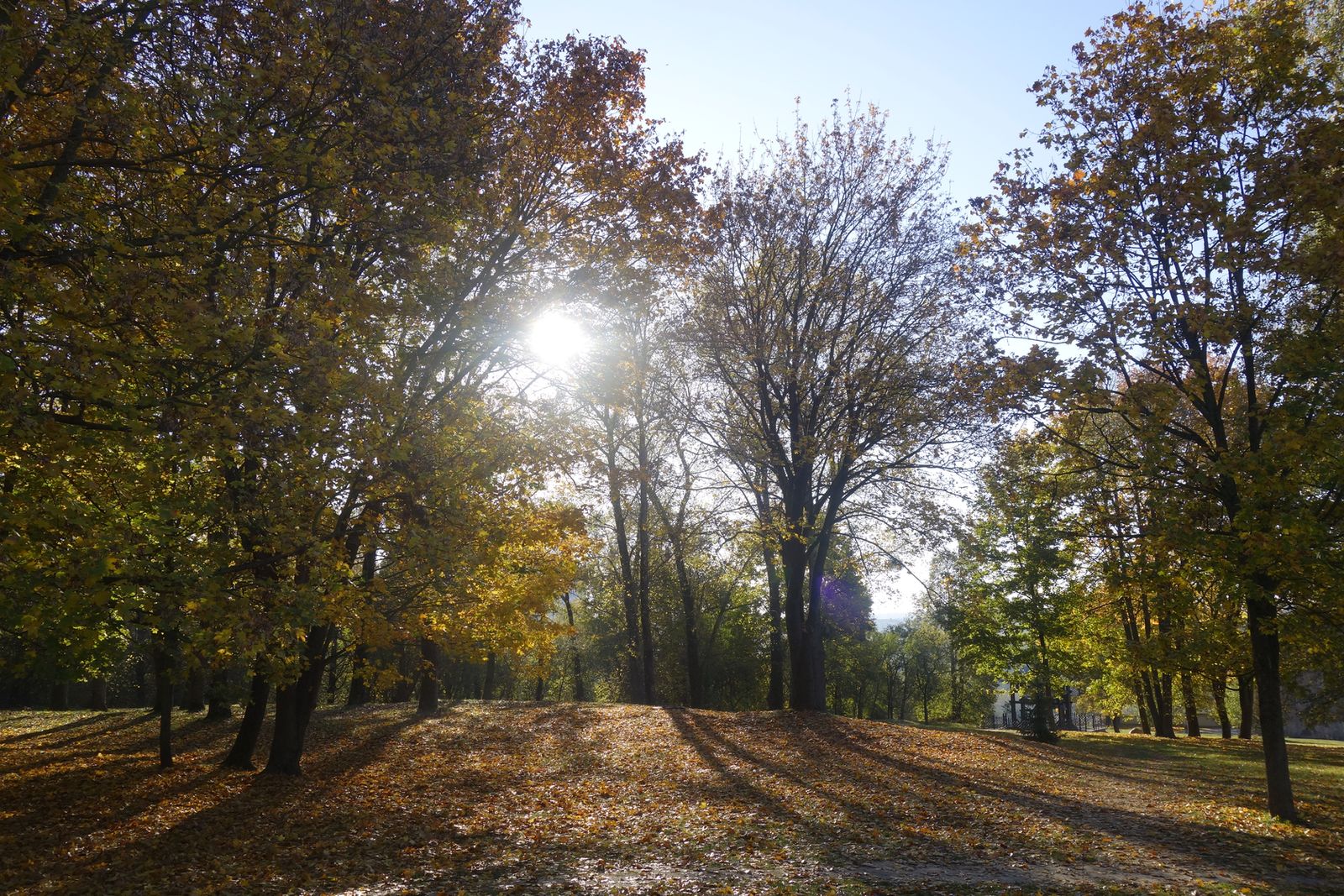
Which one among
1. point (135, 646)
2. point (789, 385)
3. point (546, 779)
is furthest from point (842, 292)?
point (135, 646)

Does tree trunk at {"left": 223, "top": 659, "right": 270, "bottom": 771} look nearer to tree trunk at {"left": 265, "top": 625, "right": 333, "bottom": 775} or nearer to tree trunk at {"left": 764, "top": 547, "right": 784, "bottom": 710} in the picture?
tree trunk at {"left": 265, "top": 625, "right": 333, "bottom": 775}

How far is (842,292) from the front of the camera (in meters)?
21.7

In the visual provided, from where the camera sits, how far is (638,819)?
10781mm

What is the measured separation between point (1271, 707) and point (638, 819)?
30.5ft

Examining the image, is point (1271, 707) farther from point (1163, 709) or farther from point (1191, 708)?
point (1191, 708)

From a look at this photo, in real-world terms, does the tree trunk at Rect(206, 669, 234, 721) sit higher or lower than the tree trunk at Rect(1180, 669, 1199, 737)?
higher

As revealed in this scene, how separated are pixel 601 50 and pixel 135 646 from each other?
12.1m

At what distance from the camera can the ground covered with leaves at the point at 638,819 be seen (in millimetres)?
8195

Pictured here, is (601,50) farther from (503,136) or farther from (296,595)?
(296,595)

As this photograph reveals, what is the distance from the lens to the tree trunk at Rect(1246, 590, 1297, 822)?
1132 cm

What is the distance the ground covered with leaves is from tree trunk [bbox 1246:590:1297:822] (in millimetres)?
424

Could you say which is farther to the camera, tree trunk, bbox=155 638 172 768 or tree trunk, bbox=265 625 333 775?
tree trunk, bbox=265 625 333 775

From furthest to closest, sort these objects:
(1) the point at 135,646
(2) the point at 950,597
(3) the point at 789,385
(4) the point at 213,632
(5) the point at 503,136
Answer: (2) the point at 950,597
(3) the point at 789,385
(5) the point at 503,136
(1) the point at 135,646
(4) the point at 213,632

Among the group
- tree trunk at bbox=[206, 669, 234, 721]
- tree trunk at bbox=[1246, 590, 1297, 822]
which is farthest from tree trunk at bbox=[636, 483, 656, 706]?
tree trunk at bbox=[1246, 590, 1297, 822]
